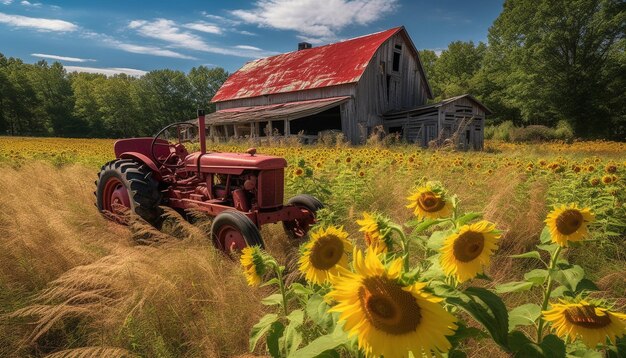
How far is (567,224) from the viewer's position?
1.47m

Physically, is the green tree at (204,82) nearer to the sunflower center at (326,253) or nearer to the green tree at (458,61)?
the green tree at (458,61)

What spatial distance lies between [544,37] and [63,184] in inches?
1208

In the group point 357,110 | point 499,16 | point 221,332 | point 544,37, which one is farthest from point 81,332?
point 499,16

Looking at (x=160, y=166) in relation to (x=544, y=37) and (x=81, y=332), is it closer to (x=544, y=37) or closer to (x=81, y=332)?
(x=81, y=332)

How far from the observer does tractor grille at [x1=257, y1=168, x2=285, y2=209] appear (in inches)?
143

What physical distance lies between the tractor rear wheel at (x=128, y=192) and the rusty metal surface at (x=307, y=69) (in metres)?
15.3

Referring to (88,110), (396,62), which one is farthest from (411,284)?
(88,110)

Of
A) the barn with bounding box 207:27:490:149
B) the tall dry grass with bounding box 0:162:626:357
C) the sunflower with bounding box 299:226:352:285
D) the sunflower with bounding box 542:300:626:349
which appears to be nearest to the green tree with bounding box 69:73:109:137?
the barn with bounding box 207:27:490:149

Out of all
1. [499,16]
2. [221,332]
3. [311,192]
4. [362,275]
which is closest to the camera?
[362,275]

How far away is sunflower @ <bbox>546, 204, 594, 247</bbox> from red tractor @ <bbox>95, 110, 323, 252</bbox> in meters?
2.00

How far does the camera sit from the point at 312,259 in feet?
4.48

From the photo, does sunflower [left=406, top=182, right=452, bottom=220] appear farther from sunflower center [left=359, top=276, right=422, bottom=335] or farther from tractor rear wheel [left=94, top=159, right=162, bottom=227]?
tractor rear wheel [left=94, top=159, right=162, bottom=227]

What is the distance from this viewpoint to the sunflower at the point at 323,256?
4.39ft

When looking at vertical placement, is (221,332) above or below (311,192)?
below
